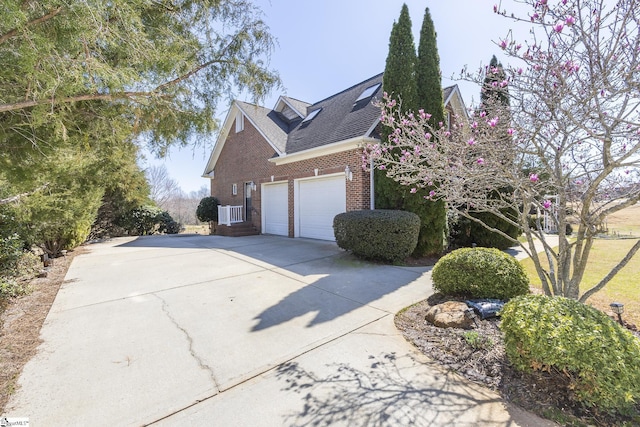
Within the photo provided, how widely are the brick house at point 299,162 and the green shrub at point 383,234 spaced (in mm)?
1600

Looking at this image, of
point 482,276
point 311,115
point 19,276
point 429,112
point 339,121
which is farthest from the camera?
point 311,115

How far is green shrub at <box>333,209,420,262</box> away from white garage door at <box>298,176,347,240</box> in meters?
2.17

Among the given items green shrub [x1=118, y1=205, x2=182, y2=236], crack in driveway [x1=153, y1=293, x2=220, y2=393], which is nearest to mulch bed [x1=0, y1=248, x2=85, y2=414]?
crack in driveway [x1=153, y1=293, x2=220, y2=393]

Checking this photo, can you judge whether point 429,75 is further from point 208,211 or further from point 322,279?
A: point 208,211

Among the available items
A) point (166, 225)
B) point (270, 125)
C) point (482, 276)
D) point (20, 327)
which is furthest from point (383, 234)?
point (166, 225)

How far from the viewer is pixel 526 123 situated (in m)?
3.34

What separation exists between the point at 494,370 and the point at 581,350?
0.80m

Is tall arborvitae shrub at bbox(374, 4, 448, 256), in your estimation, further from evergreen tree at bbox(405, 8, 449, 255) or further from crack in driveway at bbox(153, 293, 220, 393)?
crack in driveway at bbox(153, 293, 220, 393)

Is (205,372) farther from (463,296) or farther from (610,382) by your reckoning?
(463,296)

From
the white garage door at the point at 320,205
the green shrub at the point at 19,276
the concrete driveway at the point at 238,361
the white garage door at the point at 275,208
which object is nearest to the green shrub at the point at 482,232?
the white garage door at the point at 320,205

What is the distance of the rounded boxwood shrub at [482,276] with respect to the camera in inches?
168

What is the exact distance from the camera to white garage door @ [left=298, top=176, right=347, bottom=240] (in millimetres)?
10013

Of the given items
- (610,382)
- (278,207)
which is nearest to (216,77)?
(610,382)

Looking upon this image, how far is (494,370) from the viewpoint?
272 cm
